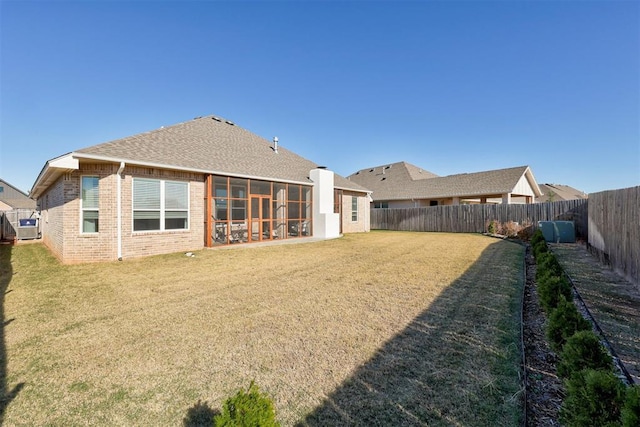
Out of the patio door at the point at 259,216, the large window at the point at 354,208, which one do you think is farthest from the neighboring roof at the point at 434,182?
the patio door at the point at 259,216

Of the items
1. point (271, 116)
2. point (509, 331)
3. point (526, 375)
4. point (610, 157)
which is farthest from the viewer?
point (610, 157)

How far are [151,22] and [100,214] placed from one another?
7.92 m

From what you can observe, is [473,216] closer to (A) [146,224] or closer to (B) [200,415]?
(A) [146,224]

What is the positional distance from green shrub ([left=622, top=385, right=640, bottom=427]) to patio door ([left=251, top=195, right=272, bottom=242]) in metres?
12.4

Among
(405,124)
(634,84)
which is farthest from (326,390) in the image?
(405,124)

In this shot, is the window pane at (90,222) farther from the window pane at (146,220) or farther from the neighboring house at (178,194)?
the window pane at (146,220)

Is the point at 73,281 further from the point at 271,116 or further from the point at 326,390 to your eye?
the point at 271,116

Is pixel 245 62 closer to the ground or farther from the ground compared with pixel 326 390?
farther from the ground

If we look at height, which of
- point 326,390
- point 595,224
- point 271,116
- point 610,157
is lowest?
point 326,390

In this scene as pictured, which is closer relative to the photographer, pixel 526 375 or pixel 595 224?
pixel 526 375

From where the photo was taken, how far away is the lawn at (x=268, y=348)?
2307 mm

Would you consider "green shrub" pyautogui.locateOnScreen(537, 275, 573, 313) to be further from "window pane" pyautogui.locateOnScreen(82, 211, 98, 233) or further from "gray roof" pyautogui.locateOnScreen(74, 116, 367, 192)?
"window pane" pyautogui.locateOnScreen(82, 211, 98, 233)

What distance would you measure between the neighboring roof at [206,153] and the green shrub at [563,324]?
10849 millimetres

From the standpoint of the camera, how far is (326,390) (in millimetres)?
2518
